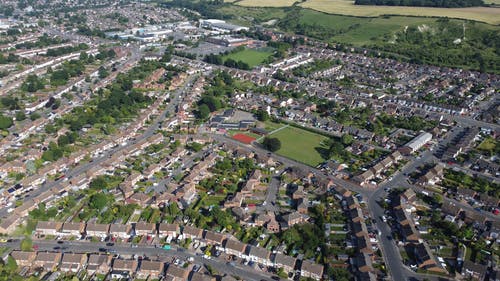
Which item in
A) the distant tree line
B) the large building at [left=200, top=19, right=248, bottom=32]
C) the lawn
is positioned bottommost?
the lawn

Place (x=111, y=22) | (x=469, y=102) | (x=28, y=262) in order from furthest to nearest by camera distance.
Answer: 1. (x=111, y=22)
2. (x=469, y=102)
3. (x=28, y=262)

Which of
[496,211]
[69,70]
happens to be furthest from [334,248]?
[69,70]

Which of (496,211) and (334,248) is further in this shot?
(496,211)

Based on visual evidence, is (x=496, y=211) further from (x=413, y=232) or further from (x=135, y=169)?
(x=135, y=169)

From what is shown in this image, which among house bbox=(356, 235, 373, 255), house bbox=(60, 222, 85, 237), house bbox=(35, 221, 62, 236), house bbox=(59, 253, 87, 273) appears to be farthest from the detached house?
house bbox=(356, 235, 373, 255)

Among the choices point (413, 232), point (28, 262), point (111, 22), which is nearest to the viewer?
point (28, 262)

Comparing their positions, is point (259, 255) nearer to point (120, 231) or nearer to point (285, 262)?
point (285, 262)

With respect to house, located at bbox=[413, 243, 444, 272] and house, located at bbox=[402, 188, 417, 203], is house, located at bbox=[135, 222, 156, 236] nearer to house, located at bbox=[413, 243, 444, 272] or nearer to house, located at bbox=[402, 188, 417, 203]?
house, located at bbox=[413, 243, 444, 272]
